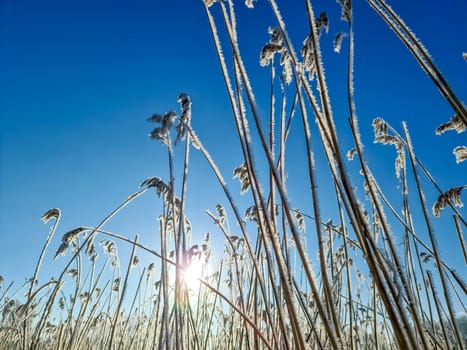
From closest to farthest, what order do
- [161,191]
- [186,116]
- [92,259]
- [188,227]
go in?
1. [186,116]
2. [161,191]
3. [188,227]
4. [92,259]

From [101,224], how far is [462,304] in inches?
130

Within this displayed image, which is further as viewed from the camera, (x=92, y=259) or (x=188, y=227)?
(x=92, y=259)

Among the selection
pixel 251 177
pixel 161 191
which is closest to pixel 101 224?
pixel 161 191

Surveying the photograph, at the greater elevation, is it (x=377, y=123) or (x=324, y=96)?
(x=377, y=123)

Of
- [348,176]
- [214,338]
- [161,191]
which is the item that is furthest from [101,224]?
[214,338]

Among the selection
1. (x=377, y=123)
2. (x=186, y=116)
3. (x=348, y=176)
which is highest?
(x=377, y=123)

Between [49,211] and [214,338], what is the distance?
2.73 metres

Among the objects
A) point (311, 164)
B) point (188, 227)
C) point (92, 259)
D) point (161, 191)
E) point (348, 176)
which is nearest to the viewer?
point (348, 176)

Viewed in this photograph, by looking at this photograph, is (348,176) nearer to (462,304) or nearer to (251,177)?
(251,177)

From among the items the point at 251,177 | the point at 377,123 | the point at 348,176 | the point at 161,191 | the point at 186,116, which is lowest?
the point at 348,176

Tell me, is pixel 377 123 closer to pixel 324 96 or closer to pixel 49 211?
pixel 324 96

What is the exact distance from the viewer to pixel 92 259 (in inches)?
155

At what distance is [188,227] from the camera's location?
2793 mm

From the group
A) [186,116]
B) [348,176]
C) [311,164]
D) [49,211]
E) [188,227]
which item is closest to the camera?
[348,176]
